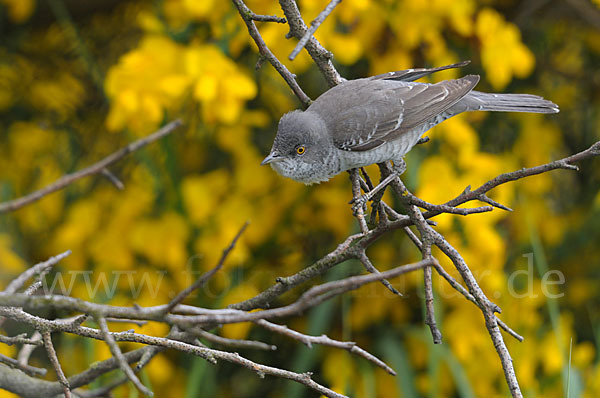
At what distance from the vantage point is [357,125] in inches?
72.4

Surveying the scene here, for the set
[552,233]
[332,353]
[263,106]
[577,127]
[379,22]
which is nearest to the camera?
[379,22]

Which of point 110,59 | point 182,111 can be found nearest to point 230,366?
point 182,111

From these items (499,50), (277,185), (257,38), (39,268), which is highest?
(499,50)

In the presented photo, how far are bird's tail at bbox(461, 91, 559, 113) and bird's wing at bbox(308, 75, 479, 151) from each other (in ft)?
0.42

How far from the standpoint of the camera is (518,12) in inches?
128

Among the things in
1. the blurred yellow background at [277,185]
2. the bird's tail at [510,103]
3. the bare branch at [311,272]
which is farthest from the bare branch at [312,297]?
the blurred yellow background at [277,185]

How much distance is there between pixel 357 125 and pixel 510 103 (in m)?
0.59

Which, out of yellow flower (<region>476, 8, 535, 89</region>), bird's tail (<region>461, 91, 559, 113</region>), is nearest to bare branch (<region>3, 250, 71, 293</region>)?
bird's tail (<region>461, 91, 559, 113</region>)

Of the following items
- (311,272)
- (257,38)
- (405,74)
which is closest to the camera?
(311,272)

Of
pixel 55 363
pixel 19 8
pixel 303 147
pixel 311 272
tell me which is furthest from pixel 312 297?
pixel 19 8

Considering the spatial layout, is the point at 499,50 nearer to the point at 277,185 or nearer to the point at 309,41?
the point at 277,185

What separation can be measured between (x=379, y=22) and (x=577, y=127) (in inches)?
69.6

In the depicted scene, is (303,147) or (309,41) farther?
(303,147)

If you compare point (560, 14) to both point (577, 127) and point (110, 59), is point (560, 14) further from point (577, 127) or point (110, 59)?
point (110, 59)
